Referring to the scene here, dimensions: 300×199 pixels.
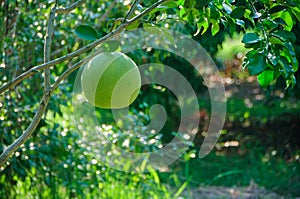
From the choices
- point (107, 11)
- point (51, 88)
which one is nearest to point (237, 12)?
point (51, 88)

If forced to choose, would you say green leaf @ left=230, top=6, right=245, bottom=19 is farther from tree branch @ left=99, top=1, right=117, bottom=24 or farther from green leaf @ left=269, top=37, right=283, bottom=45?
tree branch @ left=99, top=1, right=117, bottom=24

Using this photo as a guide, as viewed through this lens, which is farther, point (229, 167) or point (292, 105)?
point (292, 105)

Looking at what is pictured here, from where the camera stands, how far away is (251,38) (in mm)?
1396

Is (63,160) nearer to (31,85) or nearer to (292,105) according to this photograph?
(31,85)

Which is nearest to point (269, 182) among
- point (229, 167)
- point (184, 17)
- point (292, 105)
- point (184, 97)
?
point (229, 167)

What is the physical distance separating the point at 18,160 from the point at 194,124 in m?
3.27

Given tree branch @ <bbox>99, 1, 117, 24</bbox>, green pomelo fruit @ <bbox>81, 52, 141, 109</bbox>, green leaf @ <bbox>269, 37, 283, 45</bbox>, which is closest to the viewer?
green pomelo fruit @ <bbox>81, 52, 141, 109</bbox>

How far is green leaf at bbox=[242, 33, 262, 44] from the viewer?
139cm

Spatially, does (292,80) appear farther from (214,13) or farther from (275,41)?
(214,13)

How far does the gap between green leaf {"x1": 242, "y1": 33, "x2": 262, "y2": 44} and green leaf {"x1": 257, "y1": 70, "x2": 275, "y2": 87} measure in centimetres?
8

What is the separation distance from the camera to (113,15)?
302 cm

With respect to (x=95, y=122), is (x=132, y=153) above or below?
below

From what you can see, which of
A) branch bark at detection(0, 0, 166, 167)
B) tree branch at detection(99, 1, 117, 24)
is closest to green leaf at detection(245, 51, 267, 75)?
branch bark at detection(0, 0, 166, 167)

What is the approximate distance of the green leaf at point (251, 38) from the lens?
1387mm
